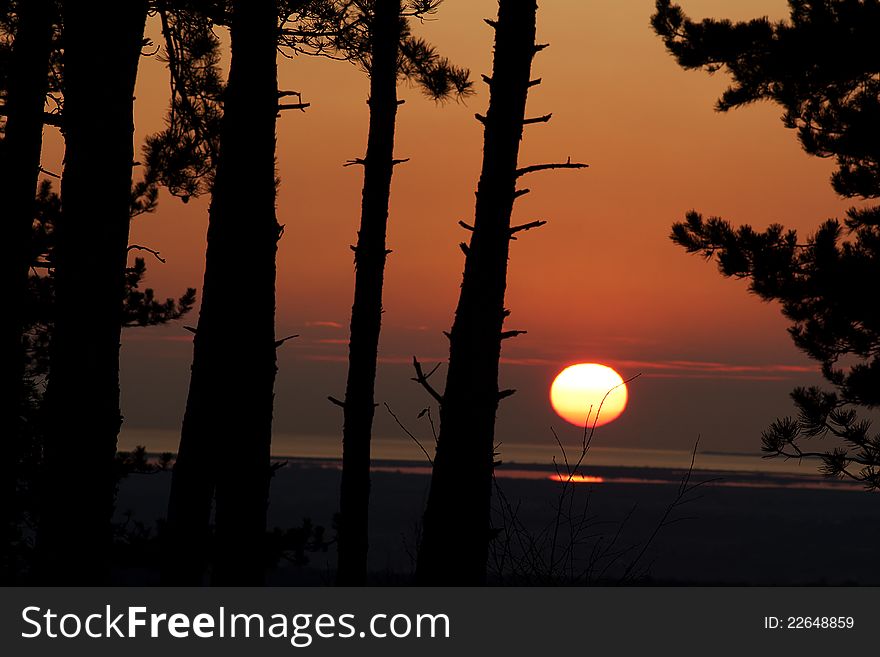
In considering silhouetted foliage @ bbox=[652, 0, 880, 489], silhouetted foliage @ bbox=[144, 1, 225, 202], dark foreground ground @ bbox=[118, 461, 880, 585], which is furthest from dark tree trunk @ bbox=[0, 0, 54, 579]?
dark foreground ground @ bbox=[118, 461, 880, 585]

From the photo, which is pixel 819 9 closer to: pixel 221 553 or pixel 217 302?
pixel 217 302

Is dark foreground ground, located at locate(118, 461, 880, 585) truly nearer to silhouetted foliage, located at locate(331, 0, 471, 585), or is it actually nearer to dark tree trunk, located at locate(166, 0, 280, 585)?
silhouetted foliage, located at locate(331, 0, 471, 585)

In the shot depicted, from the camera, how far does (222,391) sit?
267 inches

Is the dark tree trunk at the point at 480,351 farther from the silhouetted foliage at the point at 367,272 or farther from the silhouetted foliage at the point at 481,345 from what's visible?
the silhouetted foliage at the point at 367,272

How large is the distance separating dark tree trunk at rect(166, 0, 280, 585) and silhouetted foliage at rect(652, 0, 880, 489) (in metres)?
6.88

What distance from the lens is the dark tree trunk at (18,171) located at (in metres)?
9.16

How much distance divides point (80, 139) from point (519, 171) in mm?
2858

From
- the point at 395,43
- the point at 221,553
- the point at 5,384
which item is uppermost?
the point at 395,43

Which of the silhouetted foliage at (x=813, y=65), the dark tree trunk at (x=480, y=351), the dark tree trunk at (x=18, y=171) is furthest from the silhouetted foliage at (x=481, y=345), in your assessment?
the silhouetted foliage at (x=813, y=65)

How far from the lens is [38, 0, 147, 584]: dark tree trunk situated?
5.30m

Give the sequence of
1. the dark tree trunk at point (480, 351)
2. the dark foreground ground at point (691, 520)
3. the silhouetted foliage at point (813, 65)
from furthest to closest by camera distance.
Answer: the dark foreground ground at point (691, 520)
the silhouetted foliage at point (813, 65)
the dark tree trunk at point (480, 351)

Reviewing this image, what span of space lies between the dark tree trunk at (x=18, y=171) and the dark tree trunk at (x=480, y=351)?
14.6 feet

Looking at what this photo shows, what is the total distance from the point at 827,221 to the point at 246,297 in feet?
25.8

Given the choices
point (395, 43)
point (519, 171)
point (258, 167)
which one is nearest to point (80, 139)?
point (258, 167)
